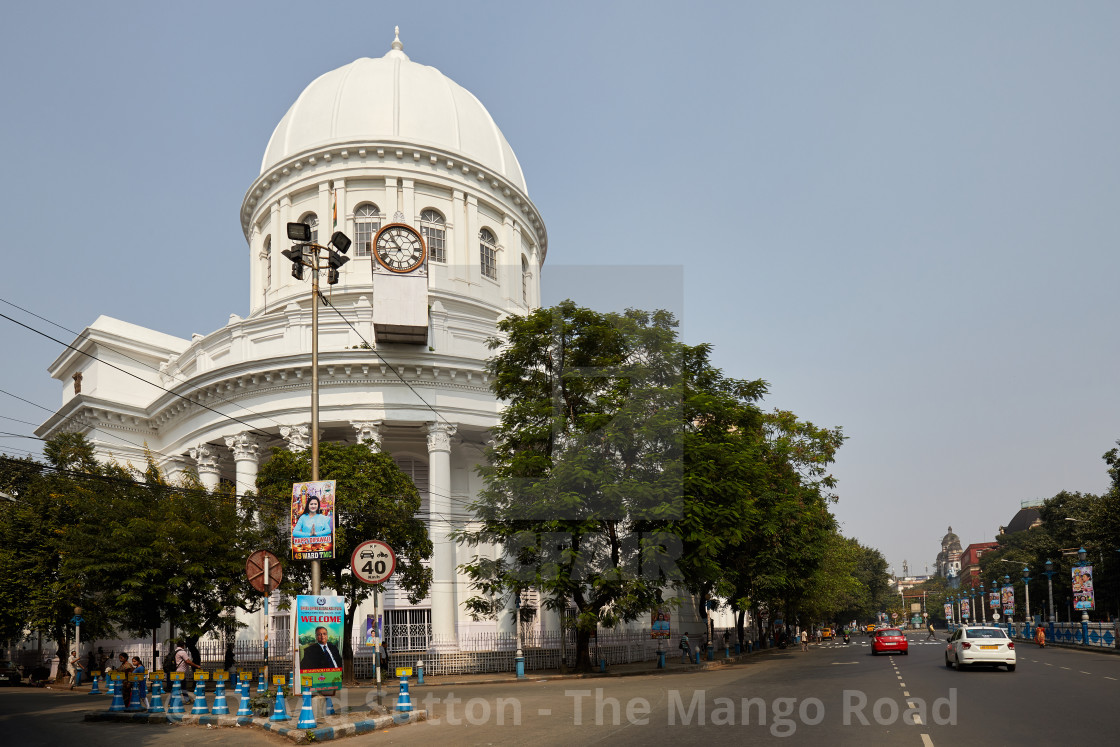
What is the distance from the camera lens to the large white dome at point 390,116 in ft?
166

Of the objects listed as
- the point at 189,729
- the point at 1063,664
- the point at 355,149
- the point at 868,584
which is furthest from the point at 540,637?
the point at 868,584

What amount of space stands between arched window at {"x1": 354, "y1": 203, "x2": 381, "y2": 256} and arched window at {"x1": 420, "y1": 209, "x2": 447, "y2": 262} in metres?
2.37

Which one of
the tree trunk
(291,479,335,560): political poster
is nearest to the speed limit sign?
(291,479,335,560): political poster

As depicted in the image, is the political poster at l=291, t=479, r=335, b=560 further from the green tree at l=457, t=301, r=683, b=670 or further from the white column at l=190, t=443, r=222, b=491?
the white column at l=190, t=443, r=222, b=491

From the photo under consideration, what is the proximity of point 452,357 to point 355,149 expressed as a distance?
16026 millimetres

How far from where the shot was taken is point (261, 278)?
52.1m

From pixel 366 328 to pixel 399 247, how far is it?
4.29 metres

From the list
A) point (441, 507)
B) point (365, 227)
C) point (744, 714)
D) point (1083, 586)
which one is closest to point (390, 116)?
point (365, 227)

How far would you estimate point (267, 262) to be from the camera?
5247cm

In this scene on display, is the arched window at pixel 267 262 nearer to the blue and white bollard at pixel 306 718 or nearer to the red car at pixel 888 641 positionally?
the red car at pixel 888 641

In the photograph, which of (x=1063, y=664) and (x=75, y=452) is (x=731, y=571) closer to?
(x=1063, y=664)

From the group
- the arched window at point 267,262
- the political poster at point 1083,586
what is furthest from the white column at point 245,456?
the political poster at point 1083,586

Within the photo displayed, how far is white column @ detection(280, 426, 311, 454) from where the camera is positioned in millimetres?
37438

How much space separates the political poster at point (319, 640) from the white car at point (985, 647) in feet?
60.4
